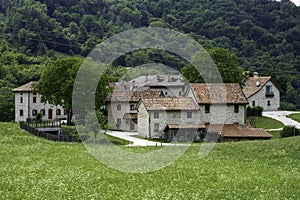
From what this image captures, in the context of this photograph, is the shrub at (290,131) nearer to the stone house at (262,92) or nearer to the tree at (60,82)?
the tree at (60,82)

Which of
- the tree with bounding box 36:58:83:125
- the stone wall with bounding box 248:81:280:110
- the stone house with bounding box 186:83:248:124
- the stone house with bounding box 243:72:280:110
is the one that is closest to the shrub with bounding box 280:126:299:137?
the stone house with bounding box 186:83:248:124

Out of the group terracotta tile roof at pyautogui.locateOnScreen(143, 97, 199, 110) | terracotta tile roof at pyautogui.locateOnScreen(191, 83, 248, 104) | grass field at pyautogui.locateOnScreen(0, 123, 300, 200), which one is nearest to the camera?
grass field at pyautogui.locateOnScreen(0, 123, 300, 200)

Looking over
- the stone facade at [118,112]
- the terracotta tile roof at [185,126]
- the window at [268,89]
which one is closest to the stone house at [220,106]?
the terracotta tile roof at [185,126]

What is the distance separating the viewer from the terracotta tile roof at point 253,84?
318 feet

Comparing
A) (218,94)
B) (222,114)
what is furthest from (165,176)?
(218,94)

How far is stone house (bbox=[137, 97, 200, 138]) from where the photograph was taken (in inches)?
2758

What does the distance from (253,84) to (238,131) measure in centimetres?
3683

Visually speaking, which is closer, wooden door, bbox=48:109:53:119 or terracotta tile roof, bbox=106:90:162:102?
terracotta tile roof, bbox=106:90:162:102

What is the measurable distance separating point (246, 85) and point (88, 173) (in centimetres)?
7650

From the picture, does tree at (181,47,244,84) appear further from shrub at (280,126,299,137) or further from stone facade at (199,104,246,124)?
shrub at (280,126,299,137)

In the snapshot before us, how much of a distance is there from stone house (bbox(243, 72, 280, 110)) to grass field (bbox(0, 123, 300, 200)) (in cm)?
5529

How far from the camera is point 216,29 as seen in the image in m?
190

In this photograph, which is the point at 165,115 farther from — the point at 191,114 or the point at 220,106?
the point at 220,106

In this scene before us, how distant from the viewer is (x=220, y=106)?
72.0 m
